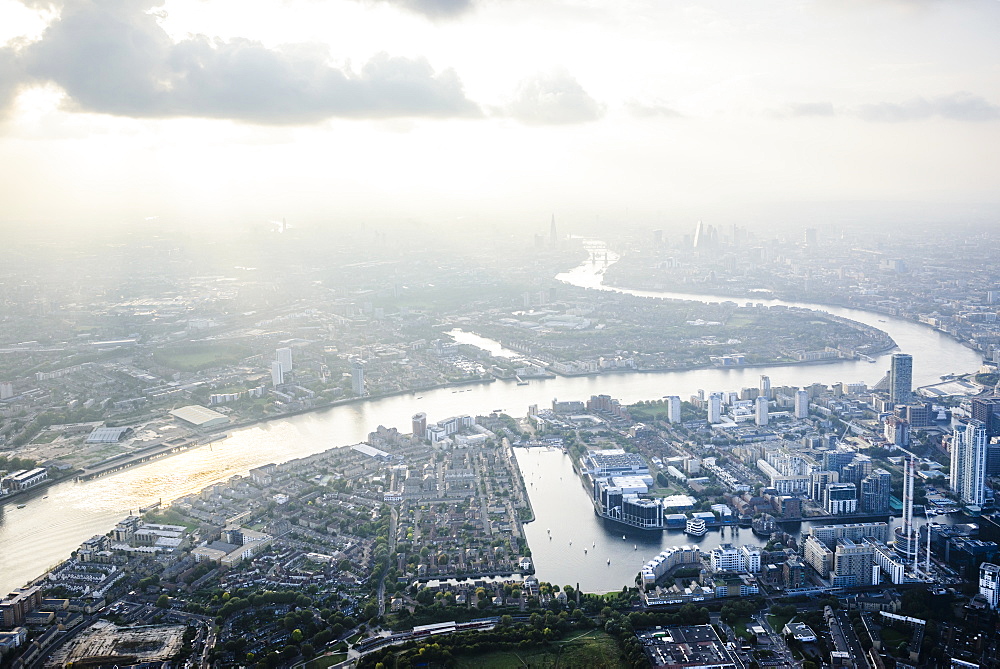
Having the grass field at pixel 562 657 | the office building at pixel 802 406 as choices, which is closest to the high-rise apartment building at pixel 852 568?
the grass field at pixel 562 657

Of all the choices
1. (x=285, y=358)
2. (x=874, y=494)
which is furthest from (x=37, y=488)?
(x=874, y=494)

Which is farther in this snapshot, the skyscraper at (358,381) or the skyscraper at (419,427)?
the skyscraper at (358,381)

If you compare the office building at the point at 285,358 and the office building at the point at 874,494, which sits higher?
the office building at the point at 285,358

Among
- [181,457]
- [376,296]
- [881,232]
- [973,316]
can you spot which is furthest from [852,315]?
[881,232]

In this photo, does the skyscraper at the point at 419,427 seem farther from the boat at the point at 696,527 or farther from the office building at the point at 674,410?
the boat at the point at 696,527

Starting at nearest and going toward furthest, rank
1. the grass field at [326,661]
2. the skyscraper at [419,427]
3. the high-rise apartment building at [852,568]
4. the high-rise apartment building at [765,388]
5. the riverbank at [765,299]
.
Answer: the grass field at [326,661]
the high-rise apartment building at [852,568]
the skyscraper at [419,427]
the high-rise apartment building at [765,388]
the riverbank at [765,299]

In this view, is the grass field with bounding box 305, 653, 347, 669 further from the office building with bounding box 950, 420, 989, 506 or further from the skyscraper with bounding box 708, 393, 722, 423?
the skyscraper with bounding box 708, 393, 722, 423
